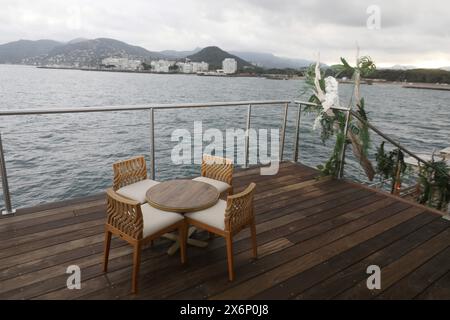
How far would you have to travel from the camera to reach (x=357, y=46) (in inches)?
213

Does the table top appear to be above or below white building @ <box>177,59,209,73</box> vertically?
below

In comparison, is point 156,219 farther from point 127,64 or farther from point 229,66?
point 127,64

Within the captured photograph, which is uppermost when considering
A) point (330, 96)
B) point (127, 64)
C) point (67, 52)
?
point (127, 64)

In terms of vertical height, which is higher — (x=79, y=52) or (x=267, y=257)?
(x=79, y=52)

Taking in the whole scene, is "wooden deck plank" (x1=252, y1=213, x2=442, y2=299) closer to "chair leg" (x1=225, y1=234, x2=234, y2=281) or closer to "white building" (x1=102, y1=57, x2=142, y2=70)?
"chair leg" (x1=225, y1=234, x2=234, y2=281)

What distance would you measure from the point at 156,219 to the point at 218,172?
105cm

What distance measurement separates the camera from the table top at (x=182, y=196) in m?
2.36

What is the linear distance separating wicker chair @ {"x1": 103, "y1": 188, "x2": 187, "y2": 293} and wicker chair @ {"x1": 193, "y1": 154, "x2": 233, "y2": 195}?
761mm

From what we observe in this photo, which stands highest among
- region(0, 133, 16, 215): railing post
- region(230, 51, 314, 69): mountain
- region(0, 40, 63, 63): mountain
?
region(0, 40, 63, 63): mountain

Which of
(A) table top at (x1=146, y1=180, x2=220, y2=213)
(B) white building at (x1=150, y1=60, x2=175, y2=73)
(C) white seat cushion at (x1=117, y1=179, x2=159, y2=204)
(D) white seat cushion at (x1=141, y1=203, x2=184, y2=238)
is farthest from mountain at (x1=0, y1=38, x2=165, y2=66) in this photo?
(D) white seat cushion at (x1=141, y1=203, x2=184, y2=238)

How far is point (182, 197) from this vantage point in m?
2.53

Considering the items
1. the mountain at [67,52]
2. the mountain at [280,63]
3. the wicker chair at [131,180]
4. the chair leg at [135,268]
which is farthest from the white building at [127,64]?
the chair leg at [135,268]

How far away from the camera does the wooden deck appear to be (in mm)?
2111

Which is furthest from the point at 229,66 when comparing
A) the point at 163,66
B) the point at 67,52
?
the point at 163,66
